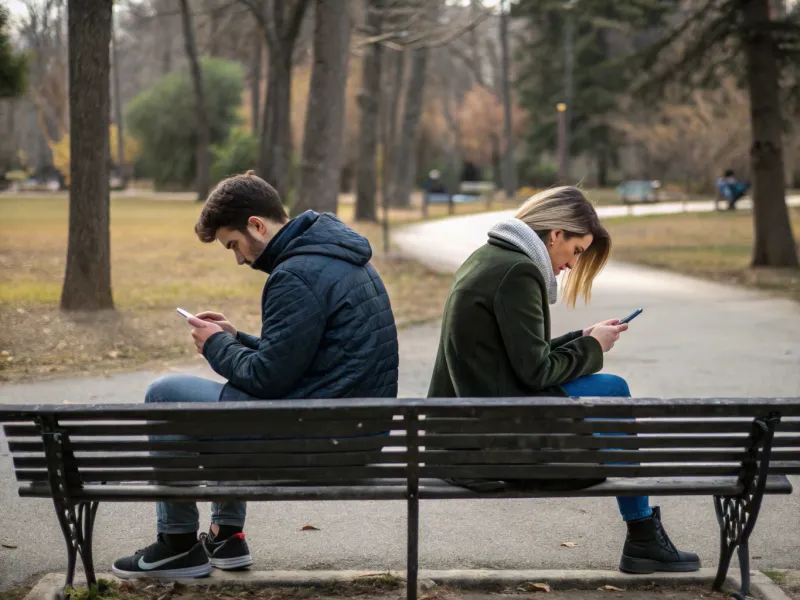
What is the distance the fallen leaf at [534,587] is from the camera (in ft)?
13.4

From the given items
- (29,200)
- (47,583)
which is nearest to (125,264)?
(47,583)

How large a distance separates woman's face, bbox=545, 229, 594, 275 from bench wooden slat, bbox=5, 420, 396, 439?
3.01 feet

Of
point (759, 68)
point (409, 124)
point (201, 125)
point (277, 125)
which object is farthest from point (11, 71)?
point (201, 125)

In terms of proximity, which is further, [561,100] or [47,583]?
[561,100]

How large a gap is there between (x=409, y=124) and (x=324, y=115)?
26.0 metres

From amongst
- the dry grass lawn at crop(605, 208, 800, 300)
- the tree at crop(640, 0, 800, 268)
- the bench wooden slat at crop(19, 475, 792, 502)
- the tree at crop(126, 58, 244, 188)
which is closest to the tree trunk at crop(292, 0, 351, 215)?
the tree at crop(640, 0, 800, 268)

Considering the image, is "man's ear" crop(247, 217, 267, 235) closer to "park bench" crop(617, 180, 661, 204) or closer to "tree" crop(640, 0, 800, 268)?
"tree" crop(640, 0, 800, 268)

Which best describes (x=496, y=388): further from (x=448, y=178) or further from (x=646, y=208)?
(x=448, y=178)

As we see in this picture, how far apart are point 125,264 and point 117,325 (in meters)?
8.50

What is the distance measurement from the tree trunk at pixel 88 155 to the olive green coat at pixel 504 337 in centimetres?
846

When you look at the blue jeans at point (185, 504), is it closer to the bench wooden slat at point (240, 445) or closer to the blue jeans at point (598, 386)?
the bench wooden slat at point (240, 445)

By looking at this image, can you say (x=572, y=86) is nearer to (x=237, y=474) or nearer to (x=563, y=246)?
(x=563, y=246)

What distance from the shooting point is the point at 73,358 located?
31.2ft

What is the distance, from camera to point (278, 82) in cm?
2938
